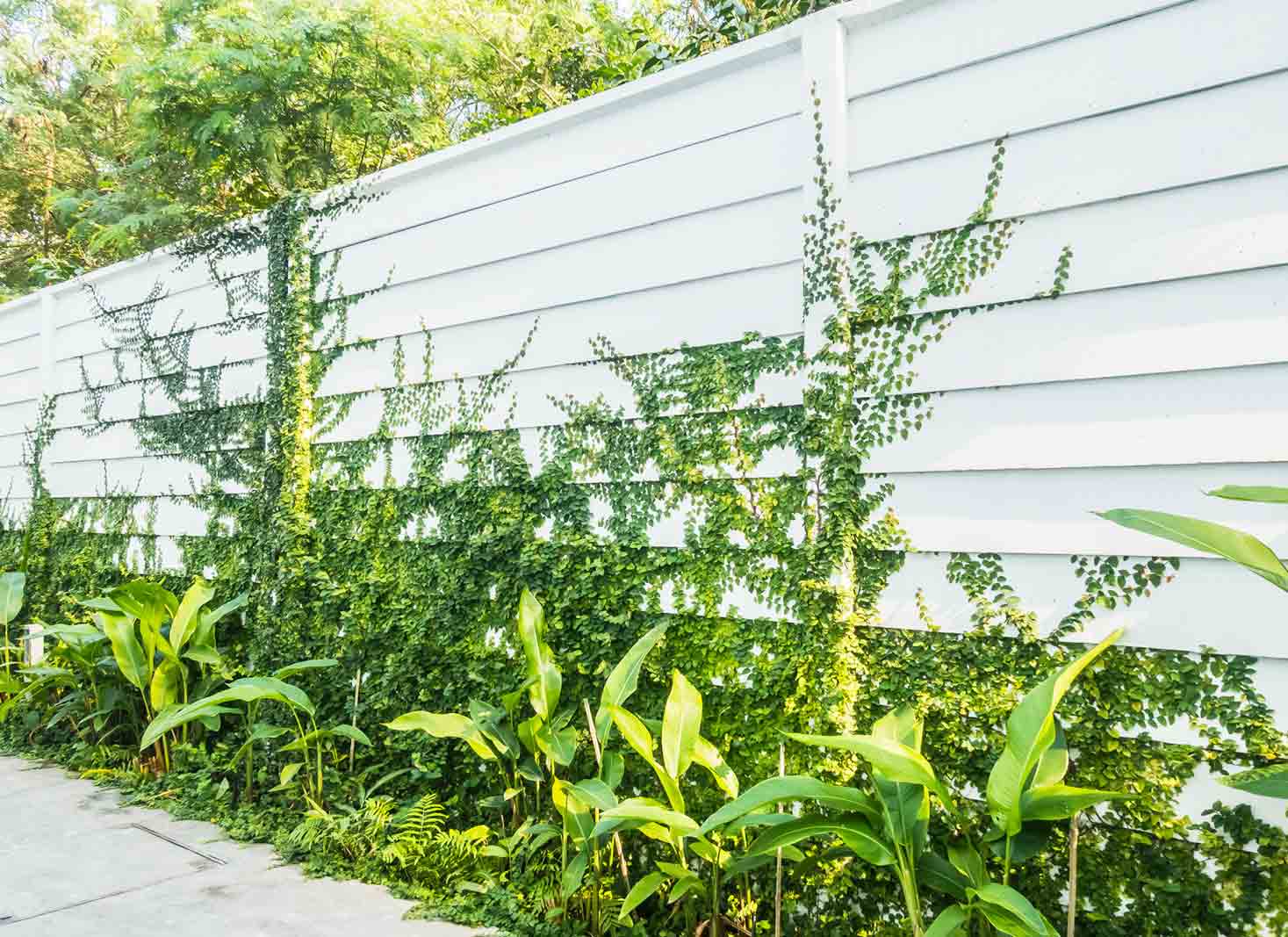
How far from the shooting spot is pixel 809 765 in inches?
91.5

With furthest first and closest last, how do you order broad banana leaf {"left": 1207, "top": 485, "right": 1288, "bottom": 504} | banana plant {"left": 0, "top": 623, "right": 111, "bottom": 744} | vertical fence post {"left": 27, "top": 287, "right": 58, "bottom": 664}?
vertical fence post {"left": 27, "top": 287, "right": 58, "bottom": 664} → banana plant {"left": 0, "top": 623, "right": 111, "bottom": 744} → broad banana leaf {"left": 1207, "top": 485, "right": 1288, "bottom": 504}

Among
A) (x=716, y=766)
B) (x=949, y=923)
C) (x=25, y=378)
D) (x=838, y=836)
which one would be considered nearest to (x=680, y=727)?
(x=716, y=766)

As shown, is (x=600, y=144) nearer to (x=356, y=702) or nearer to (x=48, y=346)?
(x=356, y=702)

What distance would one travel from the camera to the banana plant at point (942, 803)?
1787mm

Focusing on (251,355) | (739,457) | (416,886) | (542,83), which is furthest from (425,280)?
(542,83)

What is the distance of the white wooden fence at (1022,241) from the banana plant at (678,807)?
1.90 feet

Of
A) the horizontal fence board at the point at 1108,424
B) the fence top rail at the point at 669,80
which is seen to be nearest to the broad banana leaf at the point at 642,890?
the horizontal fence board at the point at 1108,424

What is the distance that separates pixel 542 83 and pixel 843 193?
16.4 ft

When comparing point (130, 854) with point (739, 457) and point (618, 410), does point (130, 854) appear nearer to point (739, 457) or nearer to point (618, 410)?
point (618, 410)

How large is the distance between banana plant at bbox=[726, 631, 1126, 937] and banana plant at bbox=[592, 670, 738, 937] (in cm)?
20

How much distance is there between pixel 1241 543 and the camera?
157 centimetres

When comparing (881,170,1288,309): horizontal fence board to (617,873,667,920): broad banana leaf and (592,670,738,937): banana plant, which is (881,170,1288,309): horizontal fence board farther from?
(617,873,667,920): broad banana leaf

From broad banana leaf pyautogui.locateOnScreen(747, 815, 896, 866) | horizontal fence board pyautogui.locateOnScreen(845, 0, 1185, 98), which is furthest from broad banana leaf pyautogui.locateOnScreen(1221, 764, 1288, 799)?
horizontal fence board pyautogui.locateOnScreen(845, 0, 1185, 98)

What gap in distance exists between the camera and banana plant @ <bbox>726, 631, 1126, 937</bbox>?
70.4 inches
